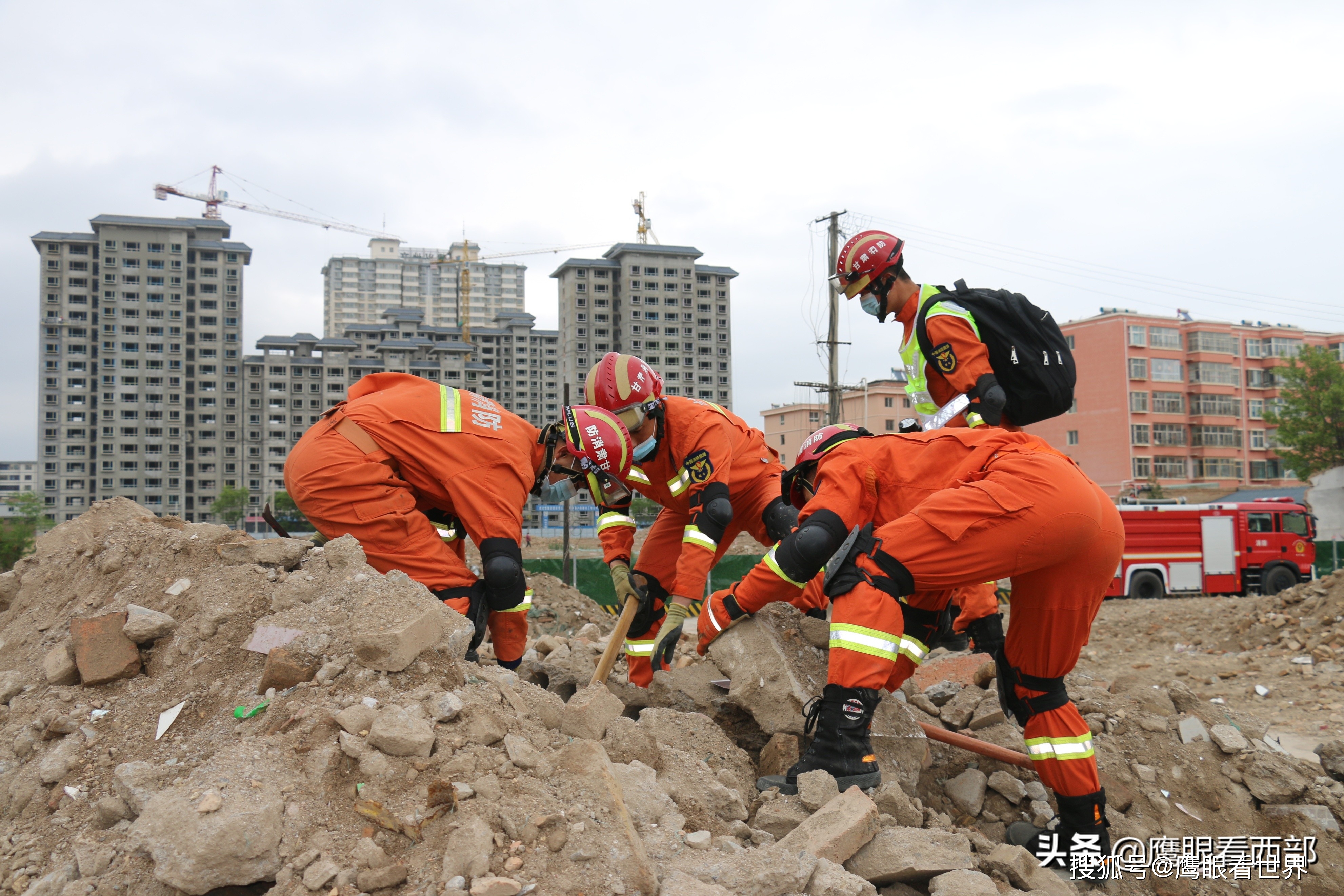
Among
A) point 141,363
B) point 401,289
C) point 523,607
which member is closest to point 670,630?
point 523,607

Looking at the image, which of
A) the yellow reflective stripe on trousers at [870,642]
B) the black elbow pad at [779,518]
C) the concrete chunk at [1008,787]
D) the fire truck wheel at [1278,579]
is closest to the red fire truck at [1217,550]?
the fire truck wheel at [1278,579]

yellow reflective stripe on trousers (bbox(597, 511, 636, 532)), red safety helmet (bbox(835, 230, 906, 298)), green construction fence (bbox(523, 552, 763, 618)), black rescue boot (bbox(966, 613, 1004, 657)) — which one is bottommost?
Result: green construction fence (bbox(523, 552, 763, 618))

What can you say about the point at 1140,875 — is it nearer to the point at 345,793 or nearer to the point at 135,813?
the point at 345,793

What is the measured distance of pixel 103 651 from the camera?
3141 millimetres

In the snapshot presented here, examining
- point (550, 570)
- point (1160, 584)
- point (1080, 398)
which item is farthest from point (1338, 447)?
point (550, 570)

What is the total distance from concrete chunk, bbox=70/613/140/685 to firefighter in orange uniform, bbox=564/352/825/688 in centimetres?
235

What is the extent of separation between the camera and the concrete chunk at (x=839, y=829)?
2.46 meters

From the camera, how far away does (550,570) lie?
18812 millimetres

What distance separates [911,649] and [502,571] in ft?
6.31

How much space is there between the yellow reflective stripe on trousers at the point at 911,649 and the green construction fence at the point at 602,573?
493 inches

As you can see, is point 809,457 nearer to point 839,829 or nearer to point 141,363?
point 839,829

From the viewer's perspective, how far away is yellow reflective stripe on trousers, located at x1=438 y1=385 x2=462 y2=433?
4.29 m

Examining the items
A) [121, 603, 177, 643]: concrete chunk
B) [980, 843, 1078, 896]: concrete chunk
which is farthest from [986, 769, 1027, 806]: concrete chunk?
[121, 603, 177, 643]: concrete chunk

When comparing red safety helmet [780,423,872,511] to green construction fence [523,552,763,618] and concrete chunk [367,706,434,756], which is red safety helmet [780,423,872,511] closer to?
concrete chunk [367,706,434,756]
